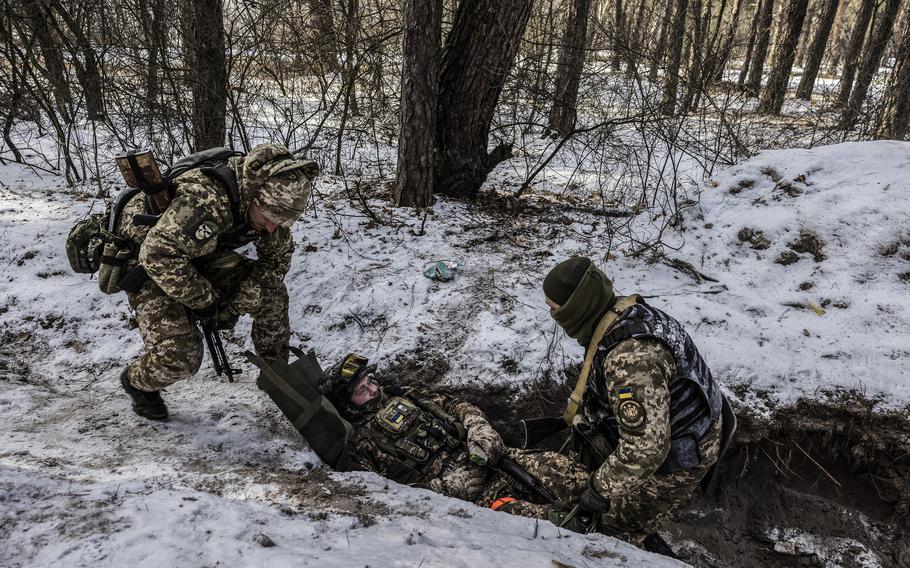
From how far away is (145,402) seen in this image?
3252 mm

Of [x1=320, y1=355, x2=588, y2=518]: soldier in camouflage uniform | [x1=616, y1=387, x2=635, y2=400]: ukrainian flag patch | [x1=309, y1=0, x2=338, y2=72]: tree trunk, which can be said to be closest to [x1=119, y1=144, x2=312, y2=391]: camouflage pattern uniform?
[x1=320, y1=355, x2=588, y2=518]: soldier in camouflage uniform

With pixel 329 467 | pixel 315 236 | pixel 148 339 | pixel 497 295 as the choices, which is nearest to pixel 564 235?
pixel 497 295

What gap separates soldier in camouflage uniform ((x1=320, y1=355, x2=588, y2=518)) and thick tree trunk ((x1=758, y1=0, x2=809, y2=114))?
6.90 metres

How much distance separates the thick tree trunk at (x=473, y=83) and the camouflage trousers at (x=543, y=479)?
11.7ft

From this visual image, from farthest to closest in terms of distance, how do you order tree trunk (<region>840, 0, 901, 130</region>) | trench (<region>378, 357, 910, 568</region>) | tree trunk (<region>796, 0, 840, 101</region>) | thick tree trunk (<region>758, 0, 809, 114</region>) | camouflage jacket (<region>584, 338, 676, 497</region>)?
tree trunk (<region>796, 0, 840, 101</region>) < thick tree trunk (<region>758, 0, 809, 114</region>) < tree trunk (<region>840, 0, 901, 130</region>) < trench (<region>378, 357, 910, 568</region>) < camouflage jacket (<region>584, 338, 676, 497</region>)

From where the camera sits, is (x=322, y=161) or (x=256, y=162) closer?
(x=256, y=162)

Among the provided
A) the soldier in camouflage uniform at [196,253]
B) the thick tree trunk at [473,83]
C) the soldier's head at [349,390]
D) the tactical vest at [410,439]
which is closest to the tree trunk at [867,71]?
the thick tree trunk at [473,83]

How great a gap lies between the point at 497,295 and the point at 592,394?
1.66 metres

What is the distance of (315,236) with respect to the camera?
520 cm

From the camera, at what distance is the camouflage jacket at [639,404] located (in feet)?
7.68

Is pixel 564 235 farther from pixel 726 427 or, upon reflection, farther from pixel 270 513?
pixel 270 513

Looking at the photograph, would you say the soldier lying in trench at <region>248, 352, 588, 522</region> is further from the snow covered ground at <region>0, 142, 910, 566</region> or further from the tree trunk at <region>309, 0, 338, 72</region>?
the tree trunk at <region>309, 0, 338, 72</region>

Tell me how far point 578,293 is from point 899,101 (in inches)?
239

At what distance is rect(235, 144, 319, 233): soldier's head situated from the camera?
2.91 meters
